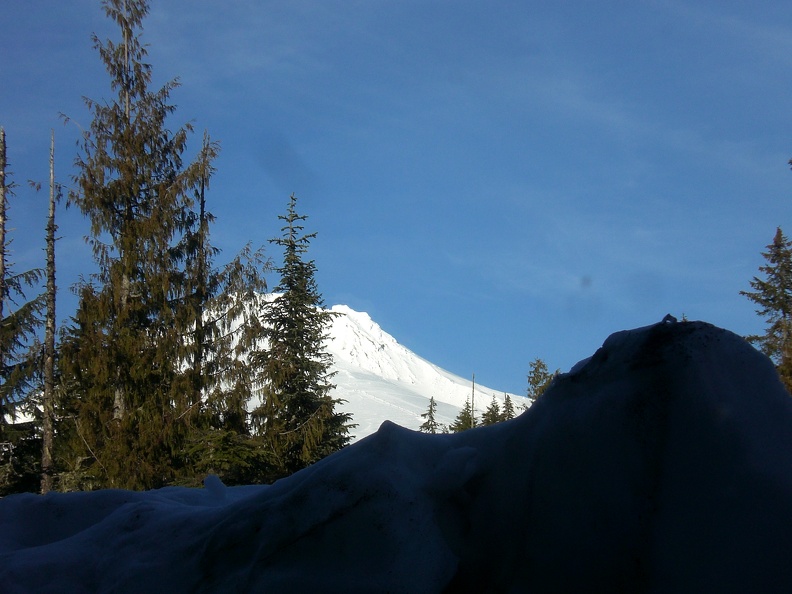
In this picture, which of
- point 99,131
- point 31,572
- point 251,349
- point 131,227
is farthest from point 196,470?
point 31,572

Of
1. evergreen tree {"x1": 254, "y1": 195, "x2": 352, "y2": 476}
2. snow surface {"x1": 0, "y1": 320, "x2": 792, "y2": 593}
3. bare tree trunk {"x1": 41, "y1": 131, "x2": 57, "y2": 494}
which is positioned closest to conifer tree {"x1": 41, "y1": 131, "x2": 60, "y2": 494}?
bare tree trunk {"x1": 41, "y1": 131, "x2": 57, "y2": 494}

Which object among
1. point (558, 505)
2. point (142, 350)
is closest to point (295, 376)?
point (142, 350)

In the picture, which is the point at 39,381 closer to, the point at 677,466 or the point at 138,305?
the point at 138,305

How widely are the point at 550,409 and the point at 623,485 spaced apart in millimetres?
384

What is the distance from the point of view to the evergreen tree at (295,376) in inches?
786

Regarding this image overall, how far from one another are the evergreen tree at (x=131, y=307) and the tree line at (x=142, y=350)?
1.2 inches

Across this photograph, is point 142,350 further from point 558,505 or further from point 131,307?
point 558,505

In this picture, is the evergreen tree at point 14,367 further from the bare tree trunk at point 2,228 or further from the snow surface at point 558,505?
the snow surface at point 558,505

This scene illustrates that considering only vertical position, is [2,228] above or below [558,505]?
above

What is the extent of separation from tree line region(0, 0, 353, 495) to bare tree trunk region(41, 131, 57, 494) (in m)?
0.04

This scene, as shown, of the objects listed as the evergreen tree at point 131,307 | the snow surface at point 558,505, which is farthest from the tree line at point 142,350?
the snow surface at point 558,505

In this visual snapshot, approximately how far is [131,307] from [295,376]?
777cm

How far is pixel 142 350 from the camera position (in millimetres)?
18031

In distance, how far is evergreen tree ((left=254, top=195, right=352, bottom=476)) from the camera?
19969 mm
